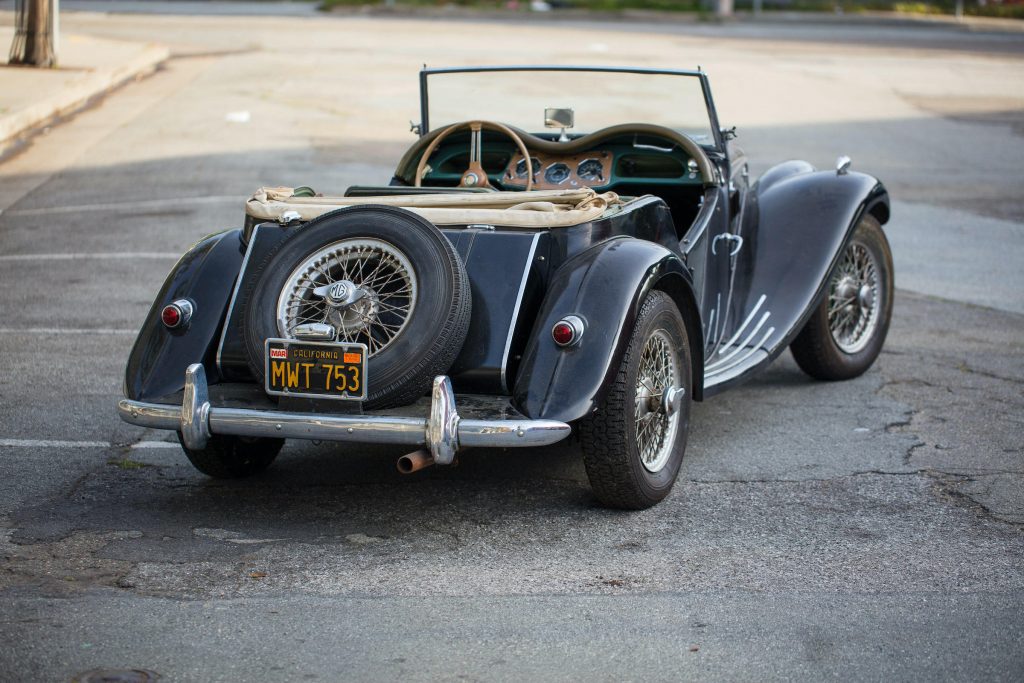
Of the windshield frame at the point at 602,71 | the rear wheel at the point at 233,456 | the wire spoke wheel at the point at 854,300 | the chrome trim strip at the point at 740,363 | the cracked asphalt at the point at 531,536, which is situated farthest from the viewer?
the wire spoke wheel at the point at 854,300

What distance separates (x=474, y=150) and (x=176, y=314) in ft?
6.16

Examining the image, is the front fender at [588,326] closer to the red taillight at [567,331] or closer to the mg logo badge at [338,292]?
the red taillight at [567,331]

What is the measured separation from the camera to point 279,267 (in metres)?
4.61

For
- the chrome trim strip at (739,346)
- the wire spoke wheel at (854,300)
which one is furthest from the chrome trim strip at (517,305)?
the wire spoke wheel at (854,300)

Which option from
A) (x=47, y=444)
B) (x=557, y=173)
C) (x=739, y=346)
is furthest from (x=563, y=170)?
(x=47, y=444)

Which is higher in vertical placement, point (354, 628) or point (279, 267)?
point (279, 267)

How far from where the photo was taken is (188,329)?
482 cm

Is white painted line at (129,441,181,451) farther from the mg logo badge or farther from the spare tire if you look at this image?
the mg logo badge

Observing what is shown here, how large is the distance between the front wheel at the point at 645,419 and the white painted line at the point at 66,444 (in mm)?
1992

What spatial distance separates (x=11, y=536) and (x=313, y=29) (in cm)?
2356

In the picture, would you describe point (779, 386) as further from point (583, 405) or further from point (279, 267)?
point (279, 267)

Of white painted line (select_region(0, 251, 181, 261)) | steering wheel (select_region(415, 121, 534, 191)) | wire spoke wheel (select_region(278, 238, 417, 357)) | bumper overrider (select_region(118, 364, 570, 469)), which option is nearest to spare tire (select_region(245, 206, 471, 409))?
wire spoke wheel (select_region(278, 238, 417, 357))

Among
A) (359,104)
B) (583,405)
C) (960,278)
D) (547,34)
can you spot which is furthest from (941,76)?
(583,405)

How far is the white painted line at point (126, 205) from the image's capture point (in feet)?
35.4
